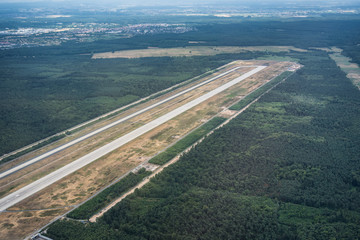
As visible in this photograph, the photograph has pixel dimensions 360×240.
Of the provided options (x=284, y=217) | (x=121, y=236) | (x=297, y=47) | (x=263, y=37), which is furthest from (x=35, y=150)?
(x=263, y=37)

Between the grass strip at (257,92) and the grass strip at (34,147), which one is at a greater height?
the grass strip at (257,92)

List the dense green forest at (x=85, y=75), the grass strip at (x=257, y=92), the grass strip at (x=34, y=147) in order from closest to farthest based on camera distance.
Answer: the grass strip at (x=34, y=147) → the dense green forest at (x=85, y=75) → the grass strip at (x=257, y=92)

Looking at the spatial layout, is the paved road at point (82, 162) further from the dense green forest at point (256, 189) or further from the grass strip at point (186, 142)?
the dense green forest at point (256, 189)

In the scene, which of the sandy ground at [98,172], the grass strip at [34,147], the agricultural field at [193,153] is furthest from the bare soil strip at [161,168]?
the grass strip at [34,147]

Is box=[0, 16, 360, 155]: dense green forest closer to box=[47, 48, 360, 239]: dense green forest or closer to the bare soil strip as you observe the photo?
the bare soil strip

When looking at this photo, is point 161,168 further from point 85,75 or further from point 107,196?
point 85,75

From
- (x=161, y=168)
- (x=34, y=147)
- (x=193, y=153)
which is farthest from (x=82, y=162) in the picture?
(x=193, y=153)
